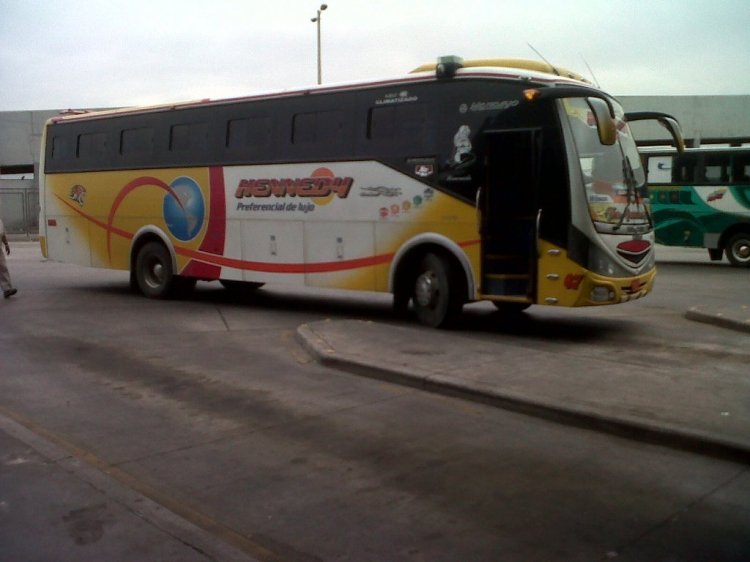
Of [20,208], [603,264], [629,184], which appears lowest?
[603,264]

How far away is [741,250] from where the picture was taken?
23906mm

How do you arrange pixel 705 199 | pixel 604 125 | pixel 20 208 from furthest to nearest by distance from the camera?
pixel 20 208 → pixel 705 199 → pixel 604 125

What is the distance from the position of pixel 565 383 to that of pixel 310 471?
2.95 meters

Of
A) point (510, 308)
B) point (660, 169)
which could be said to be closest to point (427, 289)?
point (510, 308)

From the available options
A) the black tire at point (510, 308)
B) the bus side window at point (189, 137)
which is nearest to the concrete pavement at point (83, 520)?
the black tire at point (510, 308)

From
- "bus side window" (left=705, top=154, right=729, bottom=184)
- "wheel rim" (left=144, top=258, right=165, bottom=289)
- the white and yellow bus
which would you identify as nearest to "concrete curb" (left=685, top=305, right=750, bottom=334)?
the white and yellow bus

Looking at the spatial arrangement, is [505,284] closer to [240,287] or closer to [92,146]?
[240,287]

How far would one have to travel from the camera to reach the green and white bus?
24.0 metres

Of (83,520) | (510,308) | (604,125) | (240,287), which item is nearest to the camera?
(83,520)

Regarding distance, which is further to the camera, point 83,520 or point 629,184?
point 629,184

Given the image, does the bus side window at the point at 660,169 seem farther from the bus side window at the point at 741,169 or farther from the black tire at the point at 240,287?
the black tire at the point at 240,287

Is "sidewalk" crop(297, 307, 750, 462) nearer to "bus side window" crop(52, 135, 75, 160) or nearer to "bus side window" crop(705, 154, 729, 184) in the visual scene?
"bus side window" crop(52, 135, 75, 160)

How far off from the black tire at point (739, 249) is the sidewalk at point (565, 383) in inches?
644

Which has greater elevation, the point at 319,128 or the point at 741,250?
the point at 319,128
